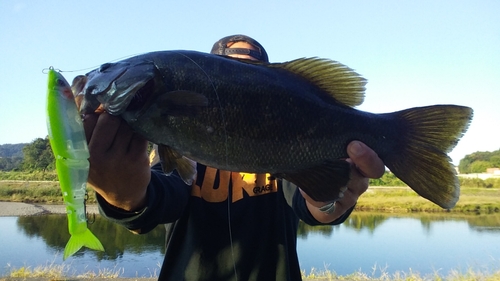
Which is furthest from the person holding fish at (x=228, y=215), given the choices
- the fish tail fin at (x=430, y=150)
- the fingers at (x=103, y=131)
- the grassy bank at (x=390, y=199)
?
the grassy bank at (x=390, y=199)

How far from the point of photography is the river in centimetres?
1659

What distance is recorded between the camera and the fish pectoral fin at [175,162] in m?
2.15

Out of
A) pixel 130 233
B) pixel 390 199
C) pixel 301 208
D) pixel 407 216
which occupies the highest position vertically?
pixel 301 208

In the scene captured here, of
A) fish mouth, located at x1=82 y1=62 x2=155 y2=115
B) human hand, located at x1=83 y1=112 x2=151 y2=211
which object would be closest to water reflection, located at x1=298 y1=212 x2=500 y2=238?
human hand, located at x1=83 y1=112 x2=151 y2=211

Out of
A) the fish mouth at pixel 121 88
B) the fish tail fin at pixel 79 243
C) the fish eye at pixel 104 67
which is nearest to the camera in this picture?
the fish tail fin at pixel 79 243

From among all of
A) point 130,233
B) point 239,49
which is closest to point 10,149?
point 130,233

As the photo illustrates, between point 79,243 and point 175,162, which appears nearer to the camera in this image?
point 79,243

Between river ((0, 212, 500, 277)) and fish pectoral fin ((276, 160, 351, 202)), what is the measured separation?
40.2ft

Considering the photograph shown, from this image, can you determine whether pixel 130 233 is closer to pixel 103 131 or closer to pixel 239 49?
pixel 239 49

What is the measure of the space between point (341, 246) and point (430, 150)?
21.0 meters

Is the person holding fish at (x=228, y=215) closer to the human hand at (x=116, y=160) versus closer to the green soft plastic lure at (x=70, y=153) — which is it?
the human hand at (x=116, y=160)

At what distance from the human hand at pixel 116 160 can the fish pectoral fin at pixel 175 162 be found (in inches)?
6.2

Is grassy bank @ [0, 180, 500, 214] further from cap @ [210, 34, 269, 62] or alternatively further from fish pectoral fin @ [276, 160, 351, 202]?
fish pectoral fin @ [276, 160, 351, 202]

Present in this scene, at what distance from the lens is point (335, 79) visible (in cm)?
239
